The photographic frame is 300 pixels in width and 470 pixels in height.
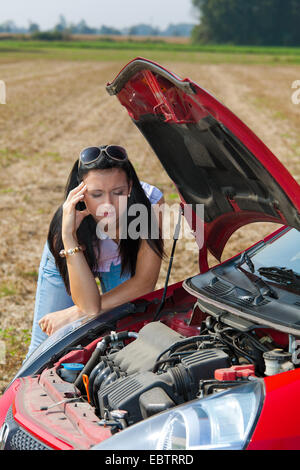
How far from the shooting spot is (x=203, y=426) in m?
1.98

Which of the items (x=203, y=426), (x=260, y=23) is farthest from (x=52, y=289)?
(x=260, y=23)

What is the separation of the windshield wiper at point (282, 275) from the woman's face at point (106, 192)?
0.80 m

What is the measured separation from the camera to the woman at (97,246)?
324cm

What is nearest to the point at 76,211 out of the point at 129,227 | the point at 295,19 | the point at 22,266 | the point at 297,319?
the point at 129,227

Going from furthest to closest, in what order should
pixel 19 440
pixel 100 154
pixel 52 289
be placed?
pixel 52 289
pixel 100 154
pixel 19 440

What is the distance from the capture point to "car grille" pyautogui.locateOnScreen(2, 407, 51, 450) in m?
2.27

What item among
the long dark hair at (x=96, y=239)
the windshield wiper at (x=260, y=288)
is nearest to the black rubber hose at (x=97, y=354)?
the windshield wiper at (x=260, y=288)

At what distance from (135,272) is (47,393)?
106 centimetres

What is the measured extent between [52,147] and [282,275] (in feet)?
39.0

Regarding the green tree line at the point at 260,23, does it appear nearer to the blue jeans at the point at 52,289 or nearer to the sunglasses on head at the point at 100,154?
the blue jeans at the point at 52,289

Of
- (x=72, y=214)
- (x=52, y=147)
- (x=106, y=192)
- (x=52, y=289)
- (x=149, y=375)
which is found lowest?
(x=52, y=147)

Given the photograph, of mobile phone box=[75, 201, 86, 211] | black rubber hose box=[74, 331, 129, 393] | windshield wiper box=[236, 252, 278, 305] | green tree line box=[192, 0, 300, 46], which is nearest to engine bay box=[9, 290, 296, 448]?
black rubber hose box=[74, 331, 129, 393]

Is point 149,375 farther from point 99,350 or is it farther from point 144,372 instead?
point 99,350
